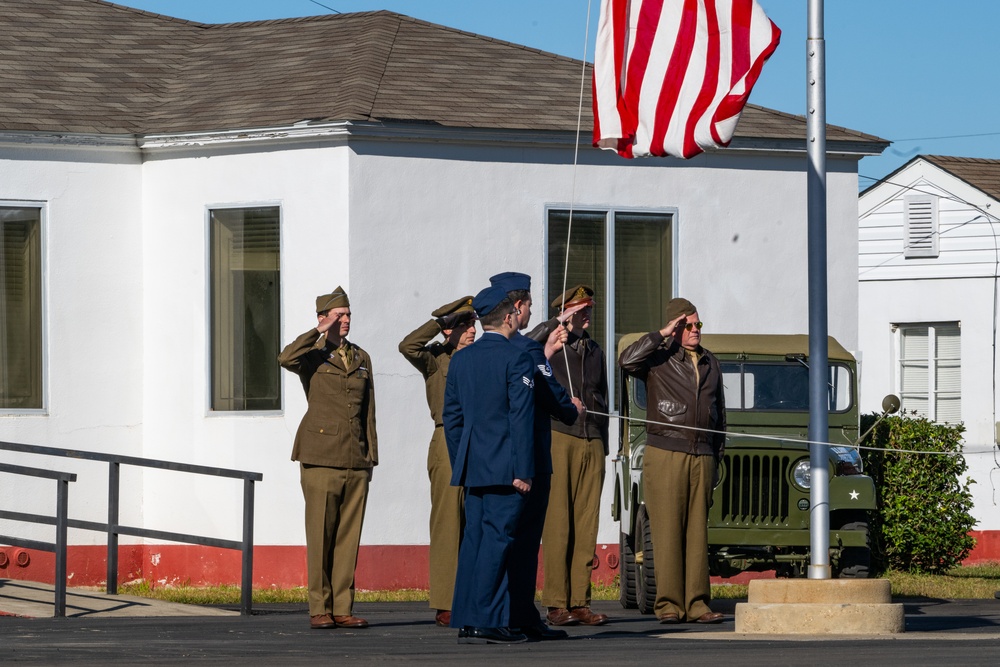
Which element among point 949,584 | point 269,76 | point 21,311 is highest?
point 269,76

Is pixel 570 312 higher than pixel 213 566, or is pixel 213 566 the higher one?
pixel 570 312

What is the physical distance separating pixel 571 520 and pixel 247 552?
97.5 inches

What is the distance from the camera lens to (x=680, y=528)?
10703 millimetres

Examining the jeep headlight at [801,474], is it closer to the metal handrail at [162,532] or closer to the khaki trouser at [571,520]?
the khaki trouser at [571,520]

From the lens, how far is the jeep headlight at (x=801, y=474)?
39.9ft

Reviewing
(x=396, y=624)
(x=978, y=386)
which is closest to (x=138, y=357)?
(x=396, y=624)

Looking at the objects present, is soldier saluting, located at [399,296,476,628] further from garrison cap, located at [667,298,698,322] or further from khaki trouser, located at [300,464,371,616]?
garrison cap, located at [667,298,698,322]

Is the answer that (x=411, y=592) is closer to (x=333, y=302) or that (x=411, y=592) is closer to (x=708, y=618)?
(x=708, y=618)

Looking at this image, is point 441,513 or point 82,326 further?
point 82,326

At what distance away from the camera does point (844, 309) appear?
621 inches

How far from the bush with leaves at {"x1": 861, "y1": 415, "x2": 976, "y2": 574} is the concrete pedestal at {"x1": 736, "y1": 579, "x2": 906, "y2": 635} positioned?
6.46 metres

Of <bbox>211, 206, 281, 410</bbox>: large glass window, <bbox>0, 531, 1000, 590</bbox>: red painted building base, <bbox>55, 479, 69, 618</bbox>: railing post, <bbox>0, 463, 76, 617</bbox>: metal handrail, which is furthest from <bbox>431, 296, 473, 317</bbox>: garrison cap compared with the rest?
<bbox>211, 206, 281, 410</bbox>: large glass window

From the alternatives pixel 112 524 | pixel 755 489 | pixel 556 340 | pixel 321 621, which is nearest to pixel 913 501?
pixel 755 489

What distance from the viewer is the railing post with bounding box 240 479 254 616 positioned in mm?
11742
